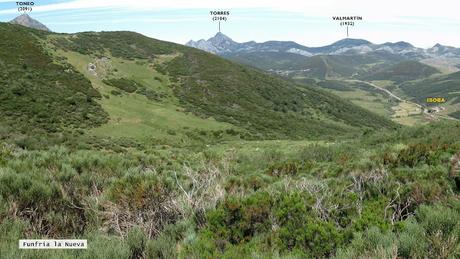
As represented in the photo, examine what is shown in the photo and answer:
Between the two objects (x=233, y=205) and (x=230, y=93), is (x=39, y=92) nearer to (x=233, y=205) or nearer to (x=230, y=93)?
(x=230, y=93)

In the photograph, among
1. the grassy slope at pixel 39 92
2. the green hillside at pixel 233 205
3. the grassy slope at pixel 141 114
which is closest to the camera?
the green hillside at pixel 233 205

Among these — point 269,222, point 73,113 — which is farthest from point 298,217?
point 73,113

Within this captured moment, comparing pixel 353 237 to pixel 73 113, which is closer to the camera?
pixel 353 237

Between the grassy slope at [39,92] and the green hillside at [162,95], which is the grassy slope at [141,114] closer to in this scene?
the green hillside at [162,95]

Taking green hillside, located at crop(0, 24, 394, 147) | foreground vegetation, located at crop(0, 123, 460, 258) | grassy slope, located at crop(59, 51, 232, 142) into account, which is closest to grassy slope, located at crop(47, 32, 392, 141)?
green hillside, located at crop(0, 24, 394, 147)

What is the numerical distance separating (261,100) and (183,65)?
1731cm

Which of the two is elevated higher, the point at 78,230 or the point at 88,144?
the point at 78,230

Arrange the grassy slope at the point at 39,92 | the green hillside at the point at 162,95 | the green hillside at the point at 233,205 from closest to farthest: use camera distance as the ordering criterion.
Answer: the green hillside at the point at 233,205
the grassy slope at the point at 39,92
the green hillside at the point at 162,95

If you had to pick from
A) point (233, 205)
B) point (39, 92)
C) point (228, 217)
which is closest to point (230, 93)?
point (39, 92)

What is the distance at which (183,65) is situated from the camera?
80000 mm

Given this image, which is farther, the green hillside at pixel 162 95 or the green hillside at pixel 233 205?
the green hillside at pixel 162 95

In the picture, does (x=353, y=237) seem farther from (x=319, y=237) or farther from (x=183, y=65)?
(x=183, y=65)

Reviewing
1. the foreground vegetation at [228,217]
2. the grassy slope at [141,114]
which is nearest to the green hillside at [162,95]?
the grassy slope at [141,114]

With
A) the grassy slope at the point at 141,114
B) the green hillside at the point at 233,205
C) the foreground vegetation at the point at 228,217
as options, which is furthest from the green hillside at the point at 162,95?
the foreground vegetation at the point at 228,217
